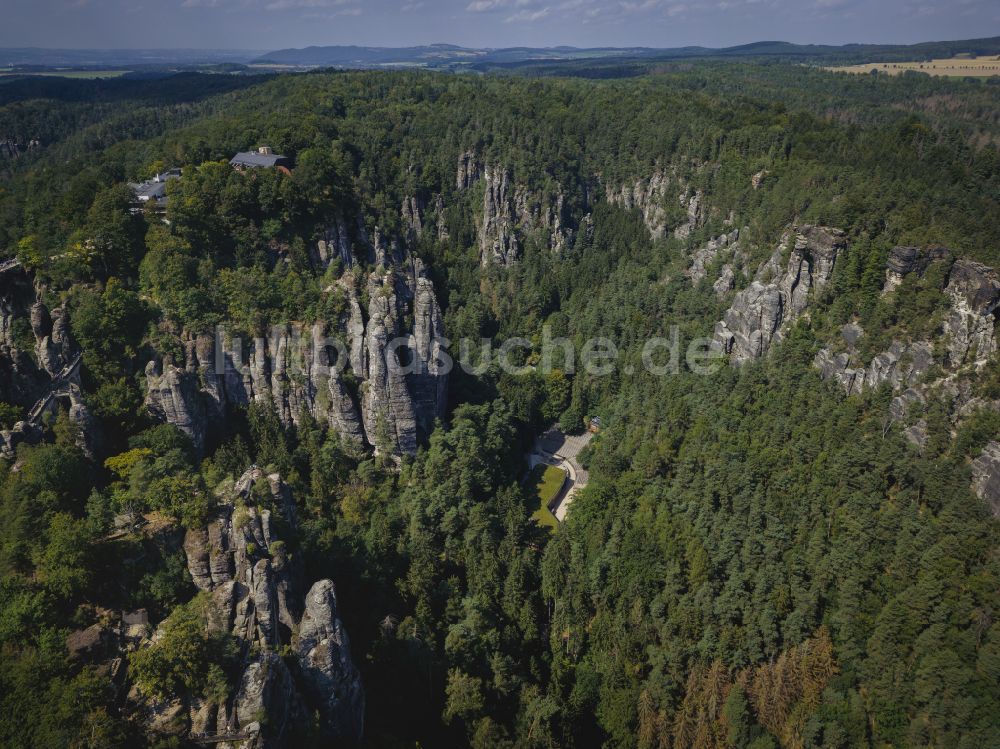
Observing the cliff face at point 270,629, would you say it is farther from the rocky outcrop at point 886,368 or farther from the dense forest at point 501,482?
the rocky outcrop at point 886,368

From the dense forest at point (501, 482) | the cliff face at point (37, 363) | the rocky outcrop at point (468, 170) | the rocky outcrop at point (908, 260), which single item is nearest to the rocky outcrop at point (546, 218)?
the rocky outcrop at point (468, 170)

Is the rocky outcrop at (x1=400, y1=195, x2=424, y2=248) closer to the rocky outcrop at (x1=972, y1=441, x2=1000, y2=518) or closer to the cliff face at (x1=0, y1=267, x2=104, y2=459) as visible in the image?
the cliff face at (x1=0, y1=267, x2=104, y2=459)

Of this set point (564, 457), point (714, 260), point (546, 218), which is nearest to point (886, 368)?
point (714, 260)

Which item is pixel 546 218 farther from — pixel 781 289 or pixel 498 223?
pixel 781 289

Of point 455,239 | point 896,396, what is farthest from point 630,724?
point 455,239

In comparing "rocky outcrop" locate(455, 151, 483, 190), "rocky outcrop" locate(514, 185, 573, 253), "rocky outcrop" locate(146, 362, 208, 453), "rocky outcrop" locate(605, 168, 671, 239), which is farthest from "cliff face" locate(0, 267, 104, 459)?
"rocky outcrop" locate(605, 168, 671, 239)

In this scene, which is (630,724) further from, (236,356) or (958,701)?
(236,356)
